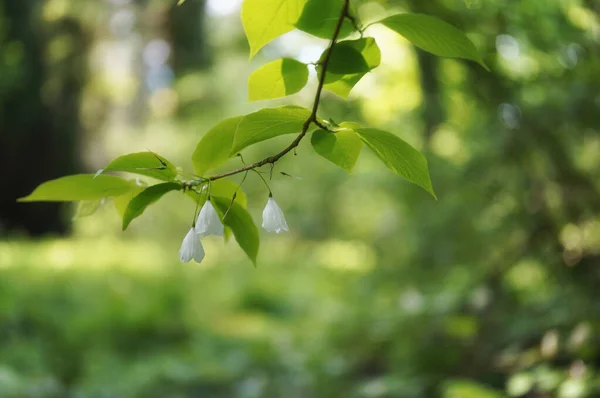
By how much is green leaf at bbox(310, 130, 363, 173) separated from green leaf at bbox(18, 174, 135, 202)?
0.14m

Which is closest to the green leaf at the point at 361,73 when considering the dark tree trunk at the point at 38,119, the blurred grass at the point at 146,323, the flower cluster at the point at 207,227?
the flower cluster at the point at 207,227

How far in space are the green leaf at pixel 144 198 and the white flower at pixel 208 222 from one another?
0.02 meters

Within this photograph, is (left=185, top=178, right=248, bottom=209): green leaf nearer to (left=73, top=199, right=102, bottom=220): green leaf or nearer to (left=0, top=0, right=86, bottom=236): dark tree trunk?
(left=73, top=199, right=102, bottom=220): green leaf

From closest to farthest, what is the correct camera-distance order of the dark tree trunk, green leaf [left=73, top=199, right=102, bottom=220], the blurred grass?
1. green leaf [left=73, top=199, right=102, bottom=220]
2. the blurred grass
3. the dark tree trunk

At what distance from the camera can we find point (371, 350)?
1.90 m

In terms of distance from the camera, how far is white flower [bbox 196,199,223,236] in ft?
1.30

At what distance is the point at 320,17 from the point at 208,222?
0.15 m

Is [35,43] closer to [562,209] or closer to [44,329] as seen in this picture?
[44,329]

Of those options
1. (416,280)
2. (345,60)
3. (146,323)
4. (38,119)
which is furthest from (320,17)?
(38,119)

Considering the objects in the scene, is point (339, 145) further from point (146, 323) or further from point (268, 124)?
point (146, 323)

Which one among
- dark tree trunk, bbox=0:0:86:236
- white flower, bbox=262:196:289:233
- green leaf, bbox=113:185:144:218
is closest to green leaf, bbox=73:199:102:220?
Result: green leaf, bbox=113:185:144:218

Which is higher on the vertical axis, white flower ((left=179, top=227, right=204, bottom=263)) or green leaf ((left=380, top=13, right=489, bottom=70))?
green leaf ((left=380, top=13, right=489, bottom=70))

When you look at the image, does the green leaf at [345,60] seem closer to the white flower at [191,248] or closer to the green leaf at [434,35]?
the green leaf at [434,35]

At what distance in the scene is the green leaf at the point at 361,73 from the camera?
38 centimetres
